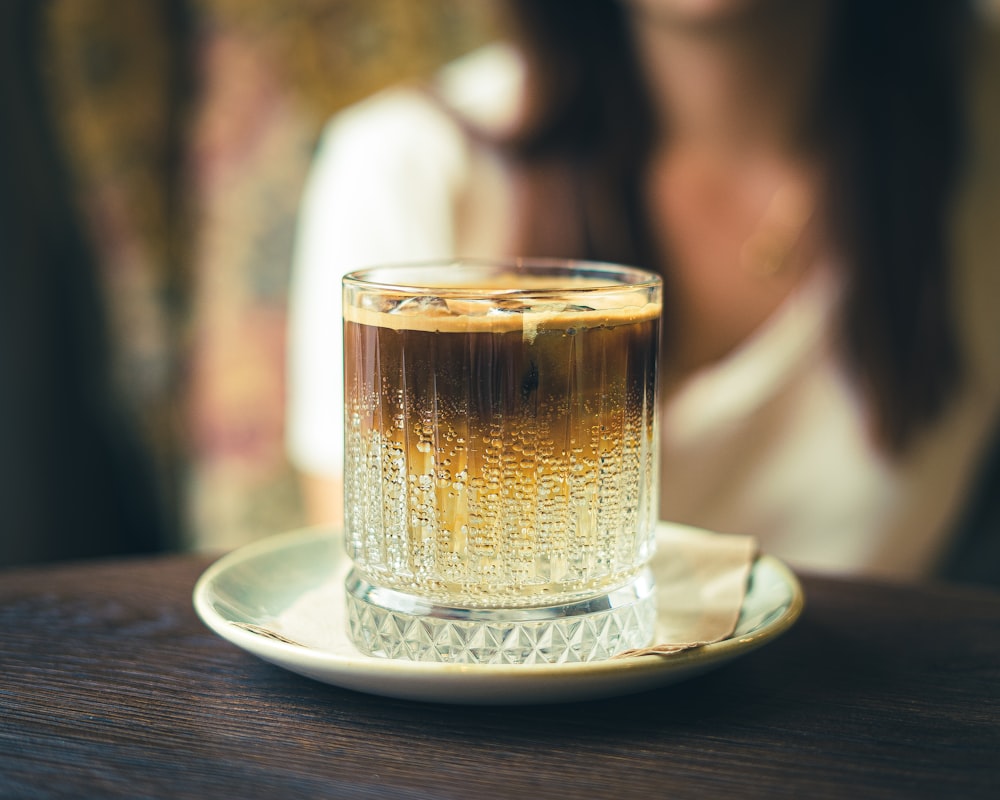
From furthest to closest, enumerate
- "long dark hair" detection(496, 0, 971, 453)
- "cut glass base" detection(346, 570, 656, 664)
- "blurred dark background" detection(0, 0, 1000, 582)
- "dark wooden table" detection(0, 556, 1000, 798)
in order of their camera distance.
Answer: "blurred dark background" detection(0, 0, 1000, 582) < "long dark hair" detection(496, 0, 971, 453) < "cut glass base" detection(346, 570, 656, 664) < "dark wooden table" detection(0, 556, 1000, 798)

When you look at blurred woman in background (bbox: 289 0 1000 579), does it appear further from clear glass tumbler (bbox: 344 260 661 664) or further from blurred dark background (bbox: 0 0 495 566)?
clear glass tumbler (bbox: 344 260 661 664)

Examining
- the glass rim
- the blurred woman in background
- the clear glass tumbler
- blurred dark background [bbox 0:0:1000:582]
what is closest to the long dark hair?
the blurred woman in background

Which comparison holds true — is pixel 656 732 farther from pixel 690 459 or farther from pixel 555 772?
pixel 690 459

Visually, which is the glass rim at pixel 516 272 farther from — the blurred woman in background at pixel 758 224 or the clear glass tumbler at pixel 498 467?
the blurred woman in background at pixel 758 224

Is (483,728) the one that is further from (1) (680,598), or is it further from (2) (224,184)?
(2) (224,184)

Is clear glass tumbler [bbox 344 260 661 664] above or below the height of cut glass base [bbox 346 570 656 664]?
above

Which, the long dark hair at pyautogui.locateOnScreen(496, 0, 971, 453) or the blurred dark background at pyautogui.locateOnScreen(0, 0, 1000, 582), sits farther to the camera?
the blurred dark background at pyautogui.locateOnScreen(0, 0, 1000, 582)

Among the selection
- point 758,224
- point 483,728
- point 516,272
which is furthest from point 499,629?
point 758,224

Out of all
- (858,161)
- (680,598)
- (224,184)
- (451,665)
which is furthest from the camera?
(224,184)
